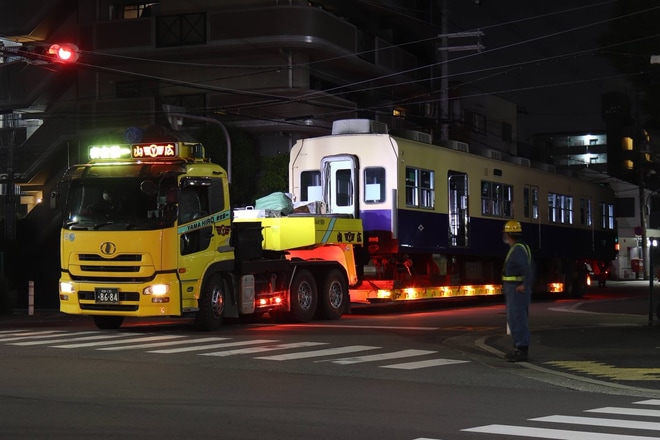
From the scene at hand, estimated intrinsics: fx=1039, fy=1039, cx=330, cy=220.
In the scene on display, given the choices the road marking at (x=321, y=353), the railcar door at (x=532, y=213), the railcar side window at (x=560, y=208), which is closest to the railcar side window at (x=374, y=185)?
the road marking at (x=321, y=353)

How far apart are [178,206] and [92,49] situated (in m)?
27.4

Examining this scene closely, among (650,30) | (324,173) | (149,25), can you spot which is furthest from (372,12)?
(324,173)

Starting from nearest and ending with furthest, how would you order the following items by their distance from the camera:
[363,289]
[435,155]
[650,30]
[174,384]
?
[174,384] < [363,289] < [435,155] < [650,30]

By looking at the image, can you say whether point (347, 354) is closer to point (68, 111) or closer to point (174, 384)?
point (174, 384)

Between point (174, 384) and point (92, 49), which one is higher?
point (92, 49)

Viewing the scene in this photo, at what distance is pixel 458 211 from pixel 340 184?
4.25 meters

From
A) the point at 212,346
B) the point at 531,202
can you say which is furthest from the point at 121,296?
the point at 531,202

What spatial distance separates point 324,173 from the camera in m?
26.2

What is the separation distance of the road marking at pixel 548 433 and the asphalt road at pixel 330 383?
0.03 meters

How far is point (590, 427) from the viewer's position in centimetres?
912

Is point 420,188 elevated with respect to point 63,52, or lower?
lower

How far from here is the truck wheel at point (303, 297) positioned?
2216 centimetres

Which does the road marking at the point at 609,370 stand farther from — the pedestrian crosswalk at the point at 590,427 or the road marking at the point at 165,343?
the road marking at the point at 165,343

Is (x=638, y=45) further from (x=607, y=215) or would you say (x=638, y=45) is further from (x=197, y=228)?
(x=197, y=228)
